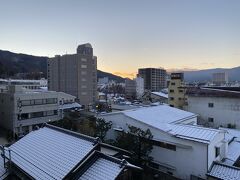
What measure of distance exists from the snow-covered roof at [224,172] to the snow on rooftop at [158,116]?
5.63 meters

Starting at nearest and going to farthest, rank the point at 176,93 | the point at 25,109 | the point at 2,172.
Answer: the point at 2,172, the point at 25,109, the point at 176,93

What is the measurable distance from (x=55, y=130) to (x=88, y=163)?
4880 mm

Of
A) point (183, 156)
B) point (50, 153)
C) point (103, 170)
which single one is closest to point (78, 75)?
point (183, 156)

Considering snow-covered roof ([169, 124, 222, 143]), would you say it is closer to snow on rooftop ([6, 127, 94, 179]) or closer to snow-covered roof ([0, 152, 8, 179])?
snow on rooftop ([6, 127, 94, 179])

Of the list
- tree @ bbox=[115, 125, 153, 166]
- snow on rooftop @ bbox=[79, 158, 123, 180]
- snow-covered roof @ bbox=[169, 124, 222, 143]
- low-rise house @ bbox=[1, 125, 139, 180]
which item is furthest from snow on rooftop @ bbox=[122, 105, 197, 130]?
snow on rooftop @ bbox=[79, 158, 123, 180]

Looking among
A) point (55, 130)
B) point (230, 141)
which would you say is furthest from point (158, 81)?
point (55, 130)

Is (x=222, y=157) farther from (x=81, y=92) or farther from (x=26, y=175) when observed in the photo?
(x=81, y=92)

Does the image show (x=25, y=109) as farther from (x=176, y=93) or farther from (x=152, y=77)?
(x=152, y=77)

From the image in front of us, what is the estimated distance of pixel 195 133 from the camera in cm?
2064

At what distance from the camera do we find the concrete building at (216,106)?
37.7m

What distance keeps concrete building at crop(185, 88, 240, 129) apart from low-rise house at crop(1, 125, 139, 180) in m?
29.2

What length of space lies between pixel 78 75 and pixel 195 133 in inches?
2183

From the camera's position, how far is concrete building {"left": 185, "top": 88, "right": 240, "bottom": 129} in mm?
37688

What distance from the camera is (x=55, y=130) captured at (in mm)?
15805
